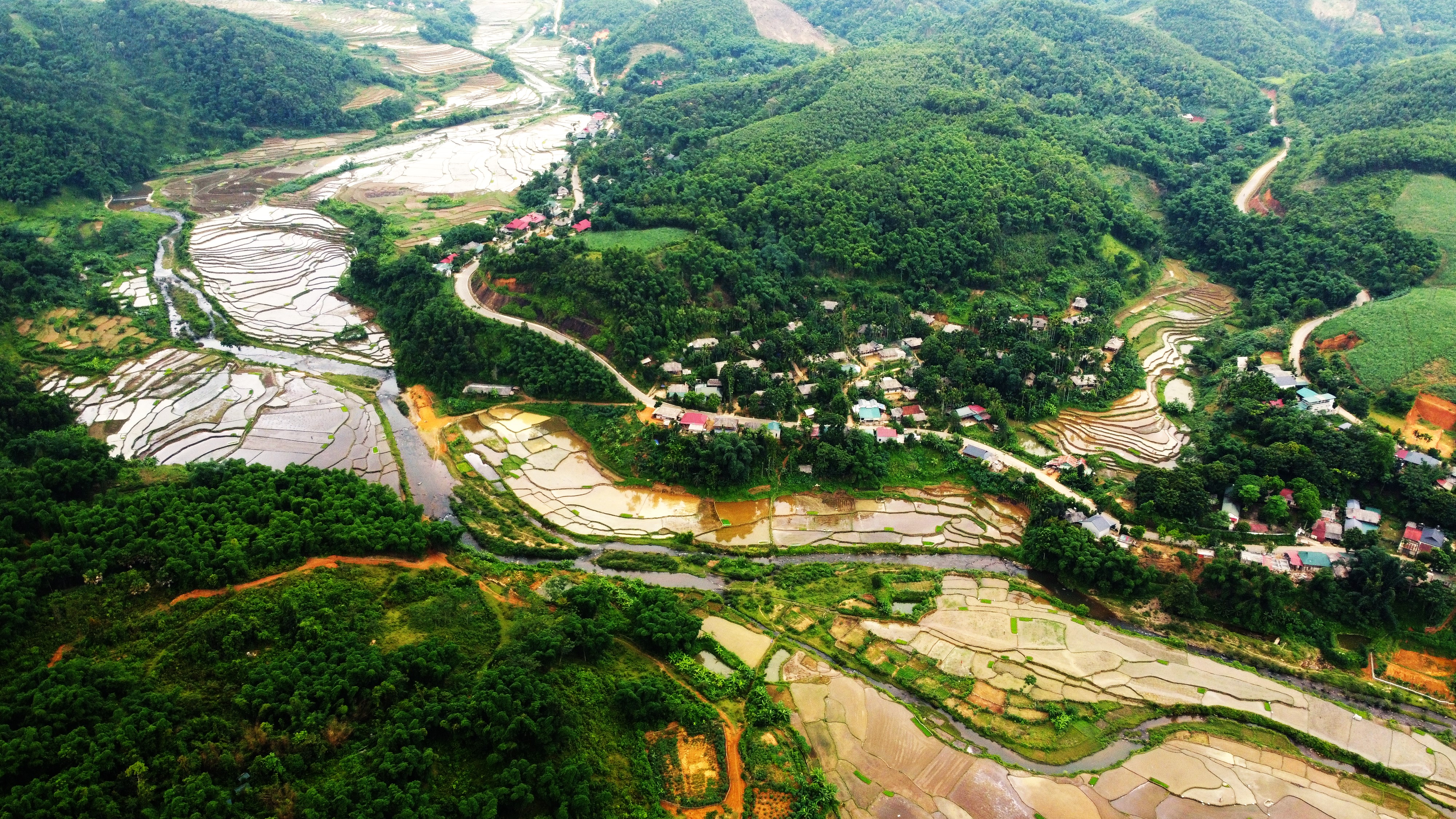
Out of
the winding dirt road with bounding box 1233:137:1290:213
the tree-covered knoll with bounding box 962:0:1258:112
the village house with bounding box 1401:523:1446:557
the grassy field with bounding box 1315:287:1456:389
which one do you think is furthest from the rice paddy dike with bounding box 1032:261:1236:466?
the tree-covered knoll with bounding box 962:0:1258:112

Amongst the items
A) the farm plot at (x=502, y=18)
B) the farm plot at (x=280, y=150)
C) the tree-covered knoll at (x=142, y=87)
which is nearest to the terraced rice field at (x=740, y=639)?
the tree-covered knoll at (x=142, y=87)

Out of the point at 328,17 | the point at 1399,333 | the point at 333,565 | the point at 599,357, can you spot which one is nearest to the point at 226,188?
the point at 599,357

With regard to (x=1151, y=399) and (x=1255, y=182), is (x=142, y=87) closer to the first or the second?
(x=1151, y=399)

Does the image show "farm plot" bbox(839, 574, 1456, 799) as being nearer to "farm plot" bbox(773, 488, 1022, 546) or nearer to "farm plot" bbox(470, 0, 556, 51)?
"farm plot" bbox(773, 488, 1022, 546)

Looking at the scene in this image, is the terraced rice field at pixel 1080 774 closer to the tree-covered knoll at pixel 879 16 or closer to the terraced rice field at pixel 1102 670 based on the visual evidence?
the terraced rice field at pixel 1102 670

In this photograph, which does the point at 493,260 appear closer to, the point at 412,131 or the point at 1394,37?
the point at 412,131

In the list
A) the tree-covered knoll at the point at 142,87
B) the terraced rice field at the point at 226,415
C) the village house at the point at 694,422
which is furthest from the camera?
the tree-covered knoll at the point at 142,87

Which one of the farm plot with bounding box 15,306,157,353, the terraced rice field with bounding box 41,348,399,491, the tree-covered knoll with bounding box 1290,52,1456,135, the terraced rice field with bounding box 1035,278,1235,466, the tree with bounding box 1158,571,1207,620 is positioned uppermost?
the tree-covered knoll with bounding box 1290,52,1456,135
